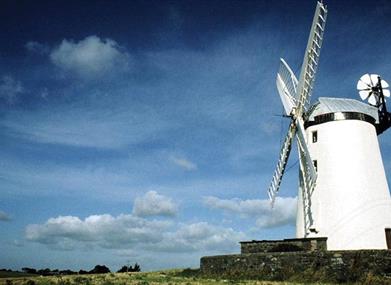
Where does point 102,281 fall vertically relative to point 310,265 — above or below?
below

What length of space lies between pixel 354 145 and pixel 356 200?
11.8ft

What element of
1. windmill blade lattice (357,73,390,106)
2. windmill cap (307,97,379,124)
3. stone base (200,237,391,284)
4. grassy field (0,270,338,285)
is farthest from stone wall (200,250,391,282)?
windmill blade lattice (357,73,390,106)

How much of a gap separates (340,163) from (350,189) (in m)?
1.77

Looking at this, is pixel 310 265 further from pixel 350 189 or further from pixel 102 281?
pixel 102 281

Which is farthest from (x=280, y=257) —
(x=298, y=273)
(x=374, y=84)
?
(x=374, y=84)

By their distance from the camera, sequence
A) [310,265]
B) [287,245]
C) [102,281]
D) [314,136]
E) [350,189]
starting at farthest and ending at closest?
[314,136] → [350,189] → [287,245] → [310,265] → [102,281]

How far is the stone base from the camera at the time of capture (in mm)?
18250

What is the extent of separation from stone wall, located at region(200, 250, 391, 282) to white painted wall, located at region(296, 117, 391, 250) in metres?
4.61

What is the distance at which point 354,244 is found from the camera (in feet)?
76.6

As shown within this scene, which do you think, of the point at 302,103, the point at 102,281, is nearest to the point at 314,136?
the point at 302,103

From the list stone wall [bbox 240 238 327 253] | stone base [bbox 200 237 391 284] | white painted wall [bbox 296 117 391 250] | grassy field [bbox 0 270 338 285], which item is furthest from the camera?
white painted wall [bbox 296 117 391 250]

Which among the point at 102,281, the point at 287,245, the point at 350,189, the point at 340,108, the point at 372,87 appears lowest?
the point at 102,281

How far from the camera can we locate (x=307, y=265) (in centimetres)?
1986

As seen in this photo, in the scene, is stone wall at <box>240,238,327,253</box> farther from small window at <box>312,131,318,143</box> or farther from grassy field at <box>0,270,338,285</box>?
small window at <box>312,131,318,143</box>
